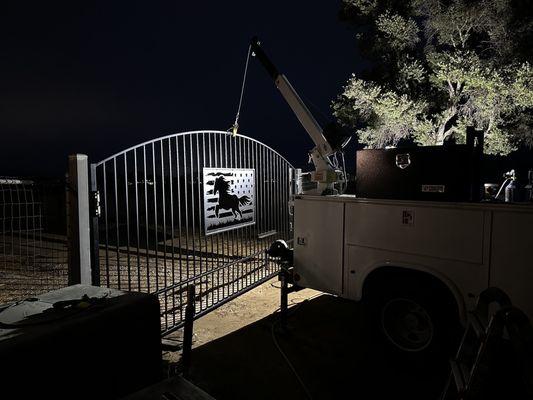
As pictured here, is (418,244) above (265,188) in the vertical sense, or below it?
below

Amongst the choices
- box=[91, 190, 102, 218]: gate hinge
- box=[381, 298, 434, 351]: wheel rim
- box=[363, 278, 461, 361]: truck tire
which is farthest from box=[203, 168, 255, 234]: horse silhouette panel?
box=[381, 298, 434, 351]: wheel rim

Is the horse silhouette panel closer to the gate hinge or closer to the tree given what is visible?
the gate hinge

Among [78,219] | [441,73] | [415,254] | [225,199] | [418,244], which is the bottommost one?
[415,254]

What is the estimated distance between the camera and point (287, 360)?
4.27 m

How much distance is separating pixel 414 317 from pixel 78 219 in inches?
153

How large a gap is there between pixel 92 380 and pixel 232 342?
8.05ft

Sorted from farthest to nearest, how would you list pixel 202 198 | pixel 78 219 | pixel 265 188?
pixel 265 188
pixel 202 198
pixel 78 219

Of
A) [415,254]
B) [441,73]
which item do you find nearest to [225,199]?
[415,254]

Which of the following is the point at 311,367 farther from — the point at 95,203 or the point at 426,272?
the point at 95,203

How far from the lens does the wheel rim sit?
159 inches

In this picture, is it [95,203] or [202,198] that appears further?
[202,198]

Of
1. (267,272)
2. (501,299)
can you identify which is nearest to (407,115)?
(267,272)

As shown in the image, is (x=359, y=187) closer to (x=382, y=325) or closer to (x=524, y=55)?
(x=382, y=325)

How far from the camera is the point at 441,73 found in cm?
1132
